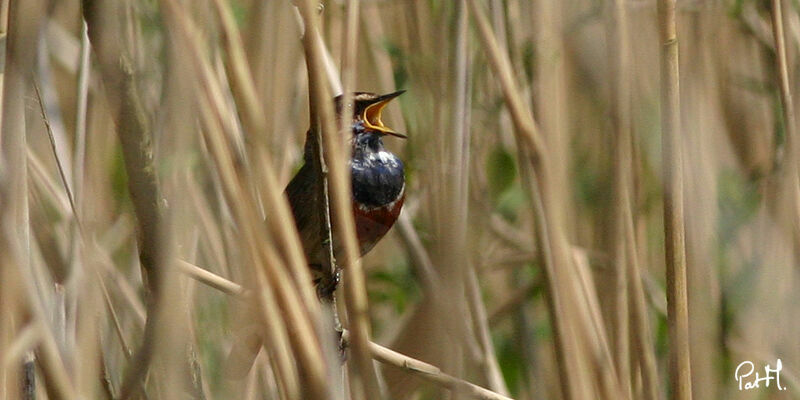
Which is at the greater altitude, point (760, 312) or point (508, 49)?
point (508, 49)

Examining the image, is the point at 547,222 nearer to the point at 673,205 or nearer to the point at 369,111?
the point at 673,205

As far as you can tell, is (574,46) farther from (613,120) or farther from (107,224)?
(107,224)

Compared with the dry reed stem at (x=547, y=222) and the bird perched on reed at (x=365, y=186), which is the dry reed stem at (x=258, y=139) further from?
the bird perched on reed at (x=365, y=186)

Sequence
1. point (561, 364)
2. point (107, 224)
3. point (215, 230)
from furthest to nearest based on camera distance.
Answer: point (107, 224) < point (215, 230) < point (561, 364)

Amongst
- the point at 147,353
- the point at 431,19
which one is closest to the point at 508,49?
the point at 431,19

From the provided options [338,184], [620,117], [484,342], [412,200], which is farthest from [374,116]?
[338,184]
